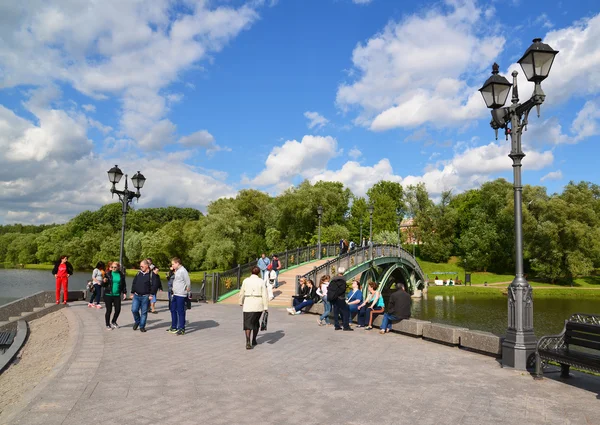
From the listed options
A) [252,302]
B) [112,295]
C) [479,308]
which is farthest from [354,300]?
[479,308]

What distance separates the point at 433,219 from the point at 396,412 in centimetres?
6967

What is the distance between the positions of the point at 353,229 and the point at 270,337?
186 feet

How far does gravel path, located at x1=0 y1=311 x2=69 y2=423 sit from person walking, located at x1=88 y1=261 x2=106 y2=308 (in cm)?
199

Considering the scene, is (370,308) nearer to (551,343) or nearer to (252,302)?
(252,302)

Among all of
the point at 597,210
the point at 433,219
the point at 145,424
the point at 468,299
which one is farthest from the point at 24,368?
the point at 433,219

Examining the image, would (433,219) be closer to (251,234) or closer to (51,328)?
(251,234)

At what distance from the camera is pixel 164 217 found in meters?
95.1

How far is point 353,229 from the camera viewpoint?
66.8m

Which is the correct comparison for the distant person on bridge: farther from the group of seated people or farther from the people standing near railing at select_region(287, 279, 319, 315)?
the people standing near railing at select_region(287, 279, 319, 315)

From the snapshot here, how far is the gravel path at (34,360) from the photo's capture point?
6.56 metres

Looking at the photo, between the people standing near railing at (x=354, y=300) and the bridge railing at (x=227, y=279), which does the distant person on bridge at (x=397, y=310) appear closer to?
the people standing near railing at (x=354, y=300)

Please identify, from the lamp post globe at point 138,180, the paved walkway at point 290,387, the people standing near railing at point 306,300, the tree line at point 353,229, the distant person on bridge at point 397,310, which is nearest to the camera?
the paved walkway at point 290,387

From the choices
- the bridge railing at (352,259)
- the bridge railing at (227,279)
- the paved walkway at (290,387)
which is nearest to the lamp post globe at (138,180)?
the bridge railing at (227,279)

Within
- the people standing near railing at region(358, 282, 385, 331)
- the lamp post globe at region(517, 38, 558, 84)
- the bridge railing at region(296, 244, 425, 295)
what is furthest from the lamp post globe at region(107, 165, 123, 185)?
the lamp post globe at region(517, 38, 558, 84)
